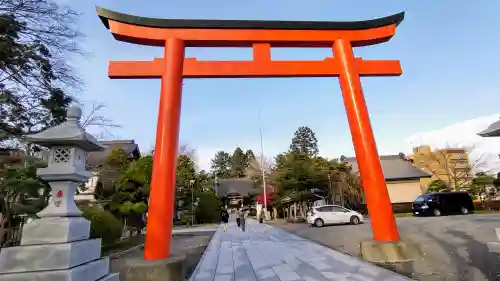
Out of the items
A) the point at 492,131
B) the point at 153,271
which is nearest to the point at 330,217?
the point at 492,131

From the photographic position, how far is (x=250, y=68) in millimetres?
7234

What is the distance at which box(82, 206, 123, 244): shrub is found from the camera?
1016 cm

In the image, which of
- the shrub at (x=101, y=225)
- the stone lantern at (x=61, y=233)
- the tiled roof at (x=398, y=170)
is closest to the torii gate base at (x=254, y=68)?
the stone lantern at (x=61, y=233)

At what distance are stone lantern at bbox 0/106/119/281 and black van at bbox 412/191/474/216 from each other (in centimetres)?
2246

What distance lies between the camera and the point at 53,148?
391 centimetres

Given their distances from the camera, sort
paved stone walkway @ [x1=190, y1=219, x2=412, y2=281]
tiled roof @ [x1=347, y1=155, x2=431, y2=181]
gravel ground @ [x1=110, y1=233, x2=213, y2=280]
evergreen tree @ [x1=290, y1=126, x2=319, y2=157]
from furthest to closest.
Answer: evergreen tree @ [x1=290, y1=126, x2=319, y2=157], tiled roof @ [x1=347, y1=155, x2=431, y2=181], gravel ground @ [x1=110, y1=233, x2=213, y2=280], paved stone walkway @ [x1=190, y1=219, x2=412, y2=281]

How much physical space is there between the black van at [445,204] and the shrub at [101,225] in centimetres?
2051

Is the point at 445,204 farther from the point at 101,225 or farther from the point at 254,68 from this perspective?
the point at 101,225

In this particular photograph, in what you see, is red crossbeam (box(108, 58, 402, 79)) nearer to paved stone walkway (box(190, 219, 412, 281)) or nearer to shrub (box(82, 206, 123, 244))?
paved stone walkway (box(190, 219, 412, 281))

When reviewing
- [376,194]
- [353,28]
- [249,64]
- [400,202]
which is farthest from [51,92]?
[400,202]

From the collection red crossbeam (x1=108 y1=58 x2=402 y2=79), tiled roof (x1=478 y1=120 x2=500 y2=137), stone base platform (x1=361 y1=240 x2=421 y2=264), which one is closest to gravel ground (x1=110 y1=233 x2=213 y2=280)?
red crossbeam (x1=108 y1=58 x2=402 y2=79)

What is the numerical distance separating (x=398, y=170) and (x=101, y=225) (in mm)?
29520

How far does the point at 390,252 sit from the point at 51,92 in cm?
1029

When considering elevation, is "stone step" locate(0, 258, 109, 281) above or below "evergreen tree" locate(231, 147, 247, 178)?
below
